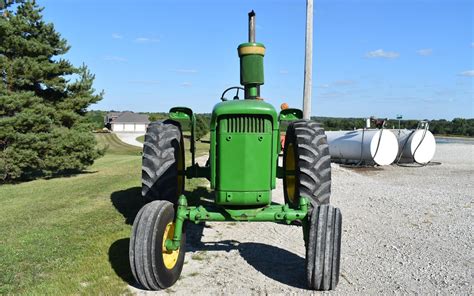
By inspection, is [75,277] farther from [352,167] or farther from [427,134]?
[427,134]

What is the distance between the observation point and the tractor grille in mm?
4422

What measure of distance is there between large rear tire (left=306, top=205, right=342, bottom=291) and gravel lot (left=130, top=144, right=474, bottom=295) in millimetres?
166

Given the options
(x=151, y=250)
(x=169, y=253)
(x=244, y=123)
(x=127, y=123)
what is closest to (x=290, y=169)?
(x=244, y=123)

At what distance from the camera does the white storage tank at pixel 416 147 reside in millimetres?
17186

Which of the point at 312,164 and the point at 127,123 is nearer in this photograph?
the point at 312,164

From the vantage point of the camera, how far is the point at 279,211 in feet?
14.9

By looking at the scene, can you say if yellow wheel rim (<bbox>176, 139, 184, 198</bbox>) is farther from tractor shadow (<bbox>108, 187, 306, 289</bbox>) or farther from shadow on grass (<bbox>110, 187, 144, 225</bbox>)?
shadow on grass (<bbox>110, 187, 144, 225</bbox>)

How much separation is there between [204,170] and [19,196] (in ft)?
22.0

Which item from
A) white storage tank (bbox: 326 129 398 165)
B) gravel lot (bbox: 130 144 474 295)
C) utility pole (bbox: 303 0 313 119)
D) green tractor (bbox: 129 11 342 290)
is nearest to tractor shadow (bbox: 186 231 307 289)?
gravel lot (bbox: 130 144 474 295)

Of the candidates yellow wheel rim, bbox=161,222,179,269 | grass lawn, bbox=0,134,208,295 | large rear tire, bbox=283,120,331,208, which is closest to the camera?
grass lawn, bbox=0,134,208,295

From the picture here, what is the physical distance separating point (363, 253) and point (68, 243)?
375 centimetres

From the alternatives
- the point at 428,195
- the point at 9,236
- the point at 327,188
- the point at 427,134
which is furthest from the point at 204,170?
the point at 427,134

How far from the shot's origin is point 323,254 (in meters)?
4.21

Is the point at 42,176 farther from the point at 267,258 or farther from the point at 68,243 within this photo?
the point at 267,258
